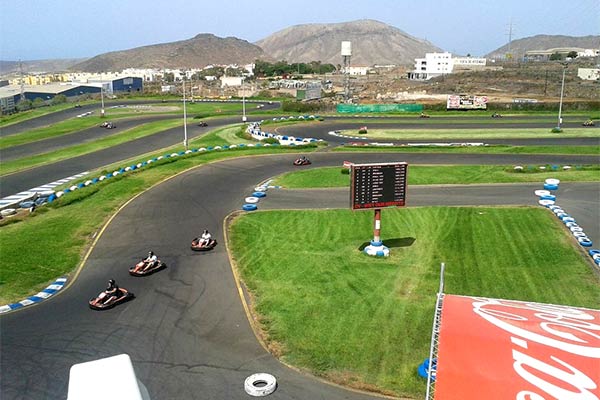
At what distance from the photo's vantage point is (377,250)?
91.2 ft

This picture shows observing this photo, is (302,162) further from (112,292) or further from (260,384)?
(260,384)

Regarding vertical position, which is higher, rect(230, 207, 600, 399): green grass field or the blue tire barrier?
the blue tire barrier

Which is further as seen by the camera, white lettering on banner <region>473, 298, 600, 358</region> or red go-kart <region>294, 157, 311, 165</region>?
red go-kart <region>294, 157, 311, 165</region>

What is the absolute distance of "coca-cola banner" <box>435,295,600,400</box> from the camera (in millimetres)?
9469

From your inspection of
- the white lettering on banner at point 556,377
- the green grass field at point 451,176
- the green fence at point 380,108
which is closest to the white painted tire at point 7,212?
the green grass field at point 451,176

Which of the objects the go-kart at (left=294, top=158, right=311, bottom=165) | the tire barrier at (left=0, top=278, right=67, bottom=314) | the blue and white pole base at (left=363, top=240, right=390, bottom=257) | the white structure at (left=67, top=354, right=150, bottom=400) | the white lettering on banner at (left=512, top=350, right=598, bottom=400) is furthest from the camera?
the go-kart at (left=294, top=158, right=311, bottom=165)

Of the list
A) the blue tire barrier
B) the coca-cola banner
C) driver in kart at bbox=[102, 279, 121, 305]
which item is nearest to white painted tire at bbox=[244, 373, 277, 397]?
the coca-cola banner

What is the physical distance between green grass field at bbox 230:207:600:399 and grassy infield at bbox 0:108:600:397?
0.20ft

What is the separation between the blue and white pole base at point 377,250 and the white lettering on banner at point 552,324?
48.2 feet

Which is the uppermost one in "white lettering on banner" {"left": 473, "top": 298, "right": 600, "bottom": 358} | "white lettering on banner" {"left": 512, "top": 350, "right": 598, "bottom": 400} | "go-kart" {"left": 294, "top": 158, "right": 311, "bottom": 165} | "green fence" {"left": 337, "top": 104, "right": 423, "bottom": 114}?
"green fence" {"left": 337, "top": 104, "right": 423, "bottom": 114}

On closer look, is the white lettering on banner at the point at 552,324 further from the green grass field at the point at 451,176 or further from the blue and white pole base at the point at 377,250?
the green grass field at the point at 451,176

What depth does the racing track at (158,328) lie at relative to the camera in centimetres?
1681

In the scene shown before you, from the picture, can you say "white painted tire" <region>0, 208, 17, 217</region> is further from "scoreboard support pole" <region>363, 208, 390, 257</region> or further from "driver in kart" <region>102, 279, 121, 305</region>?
"scoreboard support pole" <region>363, 208, 390, 257</region>

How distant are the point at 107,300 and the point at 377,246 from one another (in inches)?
569
